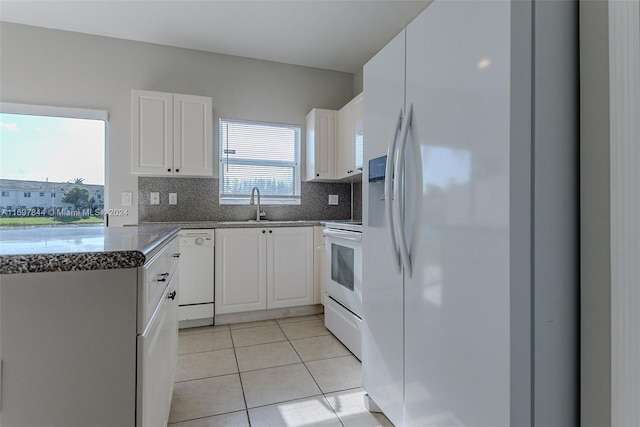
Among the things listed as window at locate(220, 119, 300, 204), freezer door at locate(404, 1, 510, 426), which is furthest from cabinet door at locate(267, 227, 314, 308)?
freezer door at locate(404, 1, 510, 426)

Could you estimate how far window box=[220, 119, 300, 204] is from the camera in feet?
11.0

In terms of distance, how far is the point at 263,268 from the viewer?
286 cm

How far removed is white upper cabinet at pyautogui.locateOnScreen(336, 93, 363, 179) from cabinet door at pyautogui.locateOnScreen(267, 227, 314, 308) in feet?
2.34

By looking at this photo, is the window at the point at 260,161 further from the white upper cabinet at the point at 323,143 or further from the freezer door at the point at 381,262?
the freezer door at the point at 381,262

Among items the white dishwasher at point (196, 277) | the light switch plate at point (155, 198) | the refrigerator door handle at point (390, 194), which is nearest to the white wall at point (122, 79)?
the light switch plate at point (155, 198)

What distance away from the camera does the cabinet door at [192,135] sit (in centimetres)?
291

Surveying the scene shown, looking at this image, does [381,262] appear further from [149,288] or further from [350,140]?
[350,140]

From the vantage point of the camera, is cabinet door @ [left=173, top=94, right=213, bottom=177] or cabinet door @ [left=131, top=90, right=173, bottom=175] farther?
cabinet door @ [left=173, top=94, right=213, bottom=177]

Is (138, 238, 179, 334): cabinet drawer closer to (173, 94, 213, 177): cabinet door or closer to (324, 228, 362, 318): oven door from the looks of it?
(324, 228, 362, 318): oven door

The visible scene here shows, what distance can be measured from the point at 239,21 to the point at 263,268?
2.14 m

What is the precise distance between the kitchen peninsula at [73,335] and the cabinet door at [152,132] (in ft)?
7.46

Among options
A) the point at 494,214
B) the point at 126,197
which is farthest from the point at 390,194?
the point at 126,197

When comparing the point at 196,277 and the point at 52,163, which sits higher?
the point at 52,163

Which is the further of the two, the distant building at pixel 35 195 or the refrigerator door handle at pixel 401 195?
the distant building at pixel 35 195
